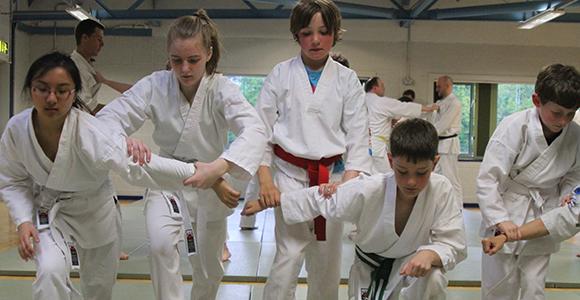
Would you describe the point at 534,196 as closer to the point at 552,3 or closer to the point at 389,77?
the point at 552,3

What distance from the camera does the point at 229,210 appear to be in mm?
2445

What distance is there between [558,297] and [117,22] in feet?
27.4

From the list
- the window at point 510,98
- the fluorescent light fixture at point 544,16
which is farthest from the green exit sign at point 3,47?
the window at point 510,98

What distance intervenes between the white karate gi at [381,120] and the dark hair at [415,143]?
3.71 m

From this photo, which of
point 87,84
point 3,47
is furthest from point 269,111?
point 3,47

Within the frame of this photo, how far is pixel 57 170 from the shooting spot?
202cm

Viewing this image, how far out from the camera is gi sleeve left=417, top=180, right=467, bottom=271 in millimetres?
2062

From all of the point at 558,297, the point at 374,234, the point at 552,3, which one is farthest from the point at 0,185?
the point at 552,3

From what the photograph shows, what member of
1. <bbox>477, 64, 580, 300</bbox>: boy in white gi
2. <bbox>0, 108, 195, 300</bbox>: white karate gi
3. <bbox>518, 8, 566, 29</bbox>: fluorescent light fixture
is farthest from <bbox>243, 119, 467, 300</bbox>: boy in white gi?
<bbox>518, 8, 566, 29</bbox>: fluorescent light fixture

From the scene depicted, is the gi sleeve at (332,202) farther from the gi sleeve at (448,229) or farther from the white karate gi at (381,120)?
the white karate gi at (381,120)

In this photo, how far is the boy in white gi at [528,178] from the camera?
2281 millimetres

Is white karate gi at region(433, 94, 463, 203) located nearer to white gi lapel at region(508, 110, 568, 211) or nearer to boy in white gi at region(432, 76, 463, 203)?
boy in white gi at region(432, 76, 463, 203)

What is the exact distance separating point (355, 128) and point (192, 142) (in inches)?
29.7

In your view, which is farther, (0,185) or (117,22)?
(117,22)
